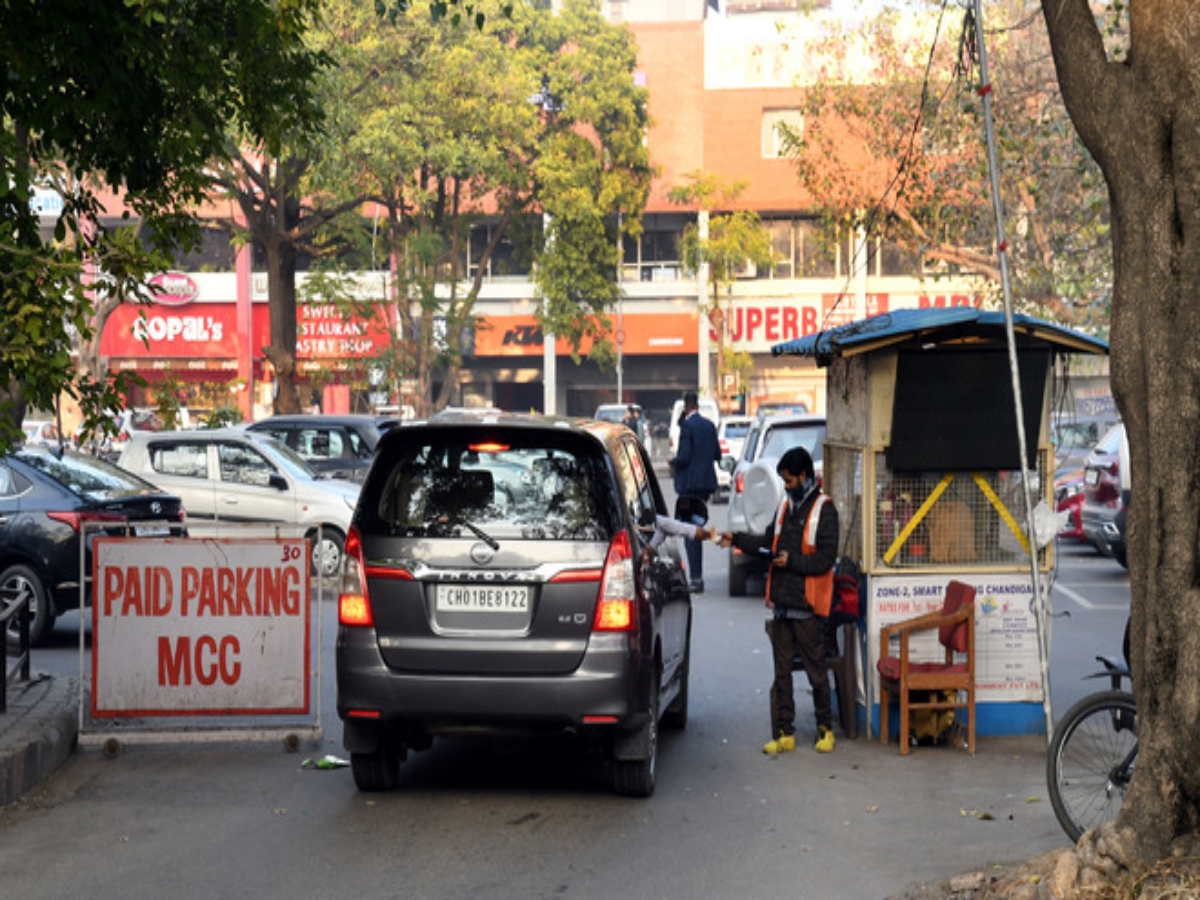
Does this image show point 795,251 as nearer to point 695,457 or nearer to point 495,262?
point 495,262

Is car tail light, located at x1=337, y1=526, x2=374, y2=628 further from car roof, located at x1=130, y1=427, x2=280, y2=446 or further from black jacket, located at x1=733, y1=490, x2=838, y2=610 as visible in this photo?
car roof, located at x1=130, y1=427, x2=280, y2=446

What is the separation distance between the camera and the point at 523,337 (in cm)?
6378

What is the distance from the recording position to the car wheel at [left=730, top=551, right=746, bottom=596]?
18094 millimetres

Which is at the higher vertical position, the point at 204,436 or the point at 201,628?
the point at 204,436

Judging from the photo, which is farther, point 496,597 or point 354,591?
point 354,591

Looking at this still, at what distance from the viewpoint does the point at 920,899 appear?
21.2 feet

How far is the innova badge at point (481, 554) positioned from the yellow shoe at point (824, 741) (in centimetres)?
264

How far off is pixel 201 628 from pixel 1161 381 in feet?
19.4

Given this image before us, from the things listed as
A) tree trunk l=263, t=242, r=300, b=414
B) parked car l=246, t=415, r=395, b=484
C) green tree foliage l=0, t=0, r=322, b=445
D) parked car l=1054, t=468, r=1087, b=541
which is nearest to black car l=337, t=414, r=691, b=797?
green tree foliage l=0, t=0, r=322, b=445

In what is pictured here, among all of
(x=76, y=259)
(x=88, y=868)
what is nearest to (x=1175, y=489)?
(x=88, y=868)

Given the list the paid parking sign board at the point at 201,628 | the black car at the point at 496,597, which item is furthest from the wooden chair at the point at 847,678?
the paid parking sign board at the point at 201,628

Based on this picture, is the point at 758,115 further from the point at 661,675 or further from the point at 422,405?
the point at 661,675

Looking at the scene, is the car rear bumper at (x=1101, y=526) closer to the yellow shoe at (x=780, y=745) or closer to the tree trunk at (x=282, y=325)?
the yellow shoe at (x=780, y=745)

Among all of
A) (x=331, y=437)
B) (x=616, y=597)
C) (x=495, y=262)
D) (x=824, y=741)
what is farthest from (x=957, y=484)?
(x=495, y=262)
